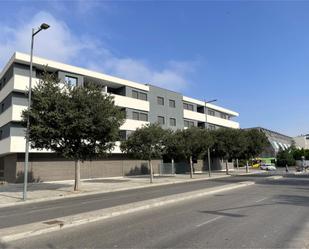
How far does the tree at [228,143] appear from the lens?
165ft

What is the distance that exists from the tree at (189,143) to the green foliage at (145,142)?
11.1ft

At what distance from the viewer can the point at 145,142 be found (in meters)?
33.1

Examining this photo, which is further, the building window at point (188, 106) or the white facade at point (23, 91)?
the building window at point (188, 106)

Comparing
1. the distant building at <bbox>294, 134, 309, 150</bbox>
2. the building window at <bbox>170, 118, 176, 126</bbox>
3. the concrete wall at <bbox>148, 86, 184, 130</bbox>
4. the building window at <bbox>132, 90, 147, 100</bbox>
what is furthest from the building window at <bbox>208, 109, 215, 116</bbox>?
the distant building at <bbox>294, 134, 309, 150</bbox>

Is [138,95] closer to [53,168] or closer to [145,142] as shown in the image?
[53,168]

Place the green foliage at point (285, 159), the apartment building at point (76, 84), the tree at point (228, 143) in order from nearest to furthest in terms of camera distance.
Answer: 1. the apartment building at point (76, 84)
2. the tree at point (228, 143)
3. the green foliage at point (285, 159)

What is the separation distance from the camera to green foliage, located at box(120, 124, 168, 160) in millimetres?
32969

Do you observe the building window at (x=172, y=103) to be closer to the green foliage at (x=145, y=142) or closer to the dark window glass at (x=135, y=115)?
the dark window glass at (x=135, y=115)

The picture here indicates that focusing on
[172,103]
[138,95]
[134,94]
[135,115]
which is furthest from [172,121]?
[134,94]

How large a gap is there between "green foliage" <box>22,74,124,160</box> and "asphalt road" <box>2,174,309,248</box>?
11144mm

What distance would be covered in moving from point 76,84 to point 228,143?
79.1 ft

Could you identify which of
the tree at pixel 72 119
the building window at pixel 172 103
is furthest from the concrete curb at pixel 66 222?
the building window at pixel 172 103

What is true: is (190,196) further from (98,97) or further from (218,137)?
(218,137)

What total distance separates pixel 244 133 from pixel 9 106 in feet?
115
